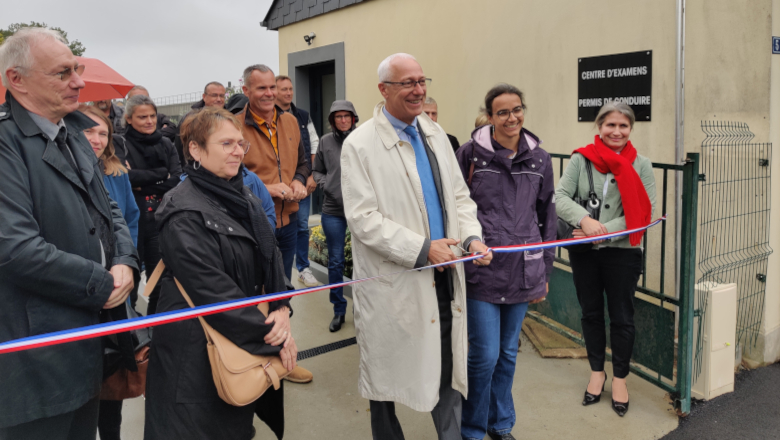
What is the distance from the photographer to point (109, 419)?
2.75 metres

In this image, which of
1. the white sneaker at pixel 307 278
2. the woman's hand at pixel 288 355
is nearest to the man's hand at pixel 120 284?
the woman's hand at pixel 288 355

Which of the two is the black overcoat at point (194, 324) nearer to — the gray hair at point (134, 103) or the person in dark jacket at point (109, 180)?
the person in dark jacket at point (109, 180)

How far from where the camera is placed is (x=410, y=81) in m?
2.70

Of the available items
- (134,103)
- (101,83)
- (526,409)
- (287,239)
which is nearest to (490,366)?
(526,409)

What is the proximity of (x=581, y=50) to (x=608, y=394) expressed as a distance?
124 inches

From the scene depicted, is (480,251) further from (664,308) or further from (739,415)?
(739,415)

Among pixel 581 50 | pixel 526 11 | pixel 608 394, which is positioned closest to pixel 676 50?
pixel 581 50

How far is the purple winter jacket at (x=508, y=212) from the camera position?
118 inches

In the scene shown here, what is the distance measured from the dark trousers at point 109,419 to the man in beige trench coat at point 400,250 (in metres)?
1.23

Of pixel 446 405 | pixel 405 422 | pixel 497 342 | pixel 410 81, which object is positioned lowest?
pixel 405 422

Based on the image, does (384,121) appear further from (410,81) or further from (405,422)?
(405,422)

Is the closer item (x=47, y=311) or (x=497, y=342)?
(x=47, y=311)

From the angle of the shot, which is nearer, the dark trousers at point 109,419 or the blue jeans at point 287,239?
the dark trousers at point 109,419

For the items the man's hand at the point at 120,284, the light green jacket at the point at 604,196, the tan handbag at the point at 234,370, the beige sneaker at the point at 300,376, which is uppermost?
the light green jacket at the point at 604,196
